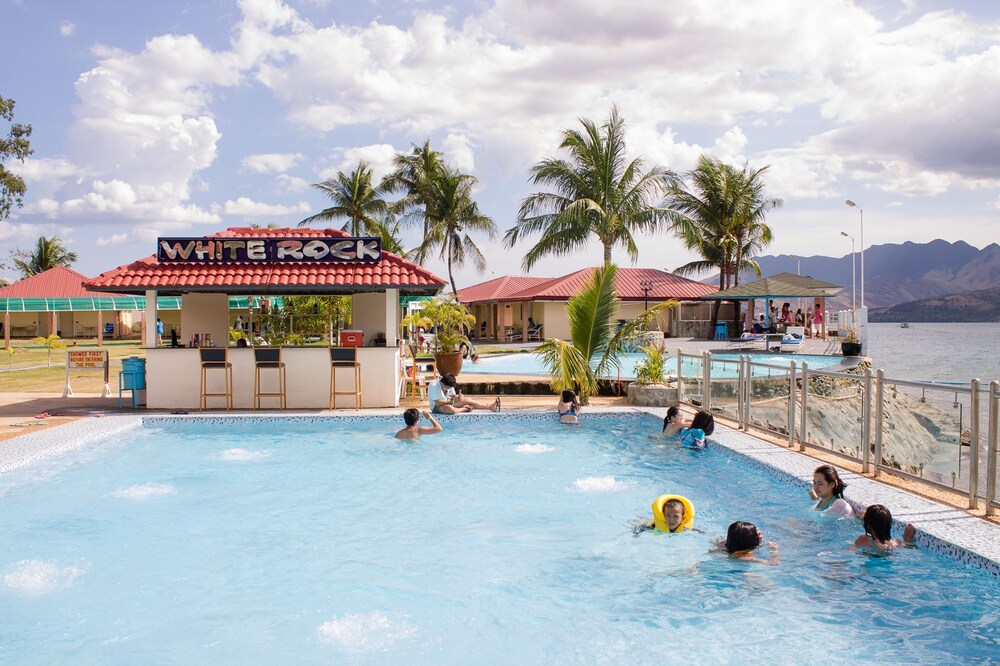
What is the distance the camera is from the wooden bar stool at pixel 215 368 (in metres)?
13.5

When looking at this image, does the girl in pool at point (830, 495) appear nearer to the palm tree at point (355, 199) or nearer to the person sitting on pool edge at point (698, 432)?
the person sitting on pool edge at point (698, 432)

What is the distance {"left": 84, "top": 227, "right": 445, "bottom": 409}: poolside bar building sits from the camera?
1355cm

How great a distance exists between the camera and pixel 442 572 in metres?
6.59

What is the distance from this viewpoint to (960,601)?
17.9 feet

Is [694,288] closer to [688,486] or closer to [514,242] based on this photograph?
[514,242]

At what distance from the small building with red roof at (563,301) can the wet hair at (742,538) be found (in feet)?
102

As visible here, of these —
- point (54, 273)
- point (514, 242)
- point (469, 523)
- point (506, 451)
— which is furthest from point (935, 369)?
point (54, 273)

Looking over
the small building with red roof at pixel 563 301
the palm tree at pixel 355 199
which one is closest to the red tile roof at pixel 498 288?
the small building with red roof at pixel 563 301

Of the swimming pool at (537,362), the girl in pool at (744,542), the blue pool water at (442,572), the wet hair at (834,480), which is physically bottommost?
the blue pool water at (442,572)

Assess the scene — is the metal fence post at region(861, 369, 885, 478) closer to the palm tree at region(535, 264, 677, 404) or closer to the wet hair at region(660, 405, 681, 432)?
the wet hair at region(660, 405, 681, 432)

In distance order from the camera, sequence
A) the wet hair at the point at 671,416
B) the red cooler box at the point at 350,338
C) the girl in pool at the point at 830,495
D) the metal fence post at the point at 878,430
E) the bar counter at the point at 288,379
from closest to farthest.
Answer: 1. the girl in pool at the point at 830,495
2. the metal fence post at the point at 878,430
3. the wet hair at the point at 671,416
4. the bar counter at the point at 288,379
5. the red cooler box at the point at 350,338

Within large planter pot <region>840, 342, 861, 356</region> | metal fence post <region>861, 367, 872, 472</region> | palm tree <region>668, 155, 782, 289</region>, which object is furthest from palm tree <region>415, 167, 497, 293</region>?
metal fence post <region>861, 367, 872, 472</region>

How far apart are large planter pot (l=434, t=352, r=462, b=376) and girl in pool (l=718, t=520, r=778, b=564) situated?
434 inches

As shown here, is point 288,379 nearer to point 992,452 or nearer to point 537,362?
point 992,452
